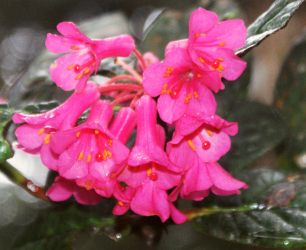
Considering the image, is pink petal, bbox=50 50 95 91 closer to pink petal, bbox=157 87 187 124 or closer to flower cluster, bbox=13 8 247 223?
flower cluster, bbox=13 8 247 223

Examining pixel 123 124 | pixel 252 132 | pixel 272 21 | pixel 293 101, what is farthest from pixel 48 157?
pixel 293 101

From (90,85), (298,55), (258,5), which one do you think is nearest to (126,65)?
(90,85)

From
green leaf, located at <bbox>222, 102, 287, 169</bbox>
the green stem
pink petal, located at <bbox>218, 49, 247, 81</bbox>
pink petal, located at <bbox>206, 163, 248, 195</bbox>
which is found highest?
pink petal, located at <bbox>218, 49, 247, 81</bbox>

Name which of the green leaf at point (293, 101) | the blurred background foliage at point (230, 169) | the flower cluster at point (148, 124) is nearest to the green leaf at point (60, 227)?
the blurred background foliage at point (230, 169)

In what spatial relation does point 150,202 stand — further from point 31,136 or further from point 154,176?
point 31,136

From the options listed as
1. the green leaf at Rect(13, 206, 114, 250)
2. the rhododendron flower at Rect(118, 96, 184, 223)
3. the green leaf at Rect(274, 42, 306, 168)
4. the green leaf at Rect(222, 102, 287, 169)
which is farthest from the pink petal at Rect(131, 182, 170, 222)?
the green leaf at Rect(274, 42, 306, 168)

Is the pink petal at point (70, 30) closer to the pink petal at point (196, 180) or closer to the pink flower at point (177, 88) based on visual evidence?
the pink flower at point (177, 88)

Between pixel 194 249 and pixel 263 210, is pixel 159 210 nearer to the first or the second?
pixel 263 210
